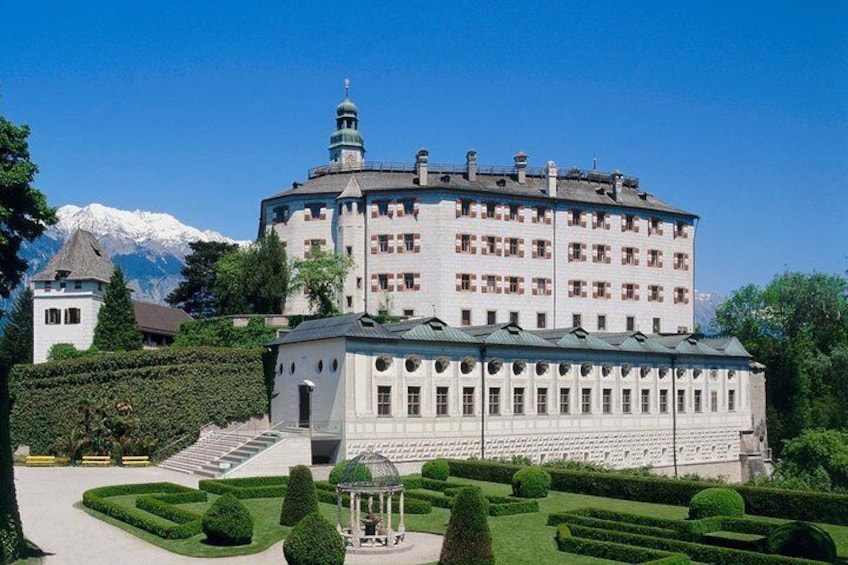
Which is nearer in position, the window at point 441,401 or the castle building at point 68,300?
the window at point 441,401

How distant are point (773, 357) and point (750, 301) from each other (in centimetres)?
1709

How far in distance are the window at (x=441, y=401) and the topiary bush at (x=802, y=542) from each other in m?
21.7

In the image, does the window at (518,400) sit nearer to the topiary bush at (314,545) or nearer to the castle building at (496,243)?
the castle building at (496,243)

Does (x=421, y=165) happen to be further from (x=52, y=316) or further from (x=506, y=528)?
(x=506, y=528)

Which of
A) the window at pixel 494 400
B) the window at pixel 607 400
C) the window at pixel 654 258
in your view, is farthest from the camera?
the window at pixel 654 258

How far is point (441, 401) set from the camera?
44312 mm

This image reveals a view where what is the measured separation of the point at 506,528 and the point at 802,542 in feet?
29.3

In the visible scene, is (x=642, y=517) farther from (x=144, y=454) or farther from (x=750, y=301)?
(x=750, y=301)

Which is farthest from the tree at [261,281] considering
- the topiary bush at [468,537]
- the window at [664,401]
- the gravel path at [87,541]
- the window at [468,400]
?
the topiary bush at [468,537]

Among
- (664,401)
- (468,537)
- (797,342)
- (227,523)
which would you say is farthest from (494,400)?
(797,342)

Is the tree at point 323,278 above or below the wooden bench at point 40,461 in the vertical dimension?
above

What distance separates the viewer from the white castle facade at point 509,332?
4325cm

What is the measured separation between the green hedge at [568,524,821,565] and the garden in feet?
0.09

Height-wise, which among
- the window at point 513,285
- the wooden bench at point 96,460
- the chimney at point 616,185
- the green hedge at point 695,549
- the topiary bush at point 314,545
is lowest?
the green hedge at point 695,549
